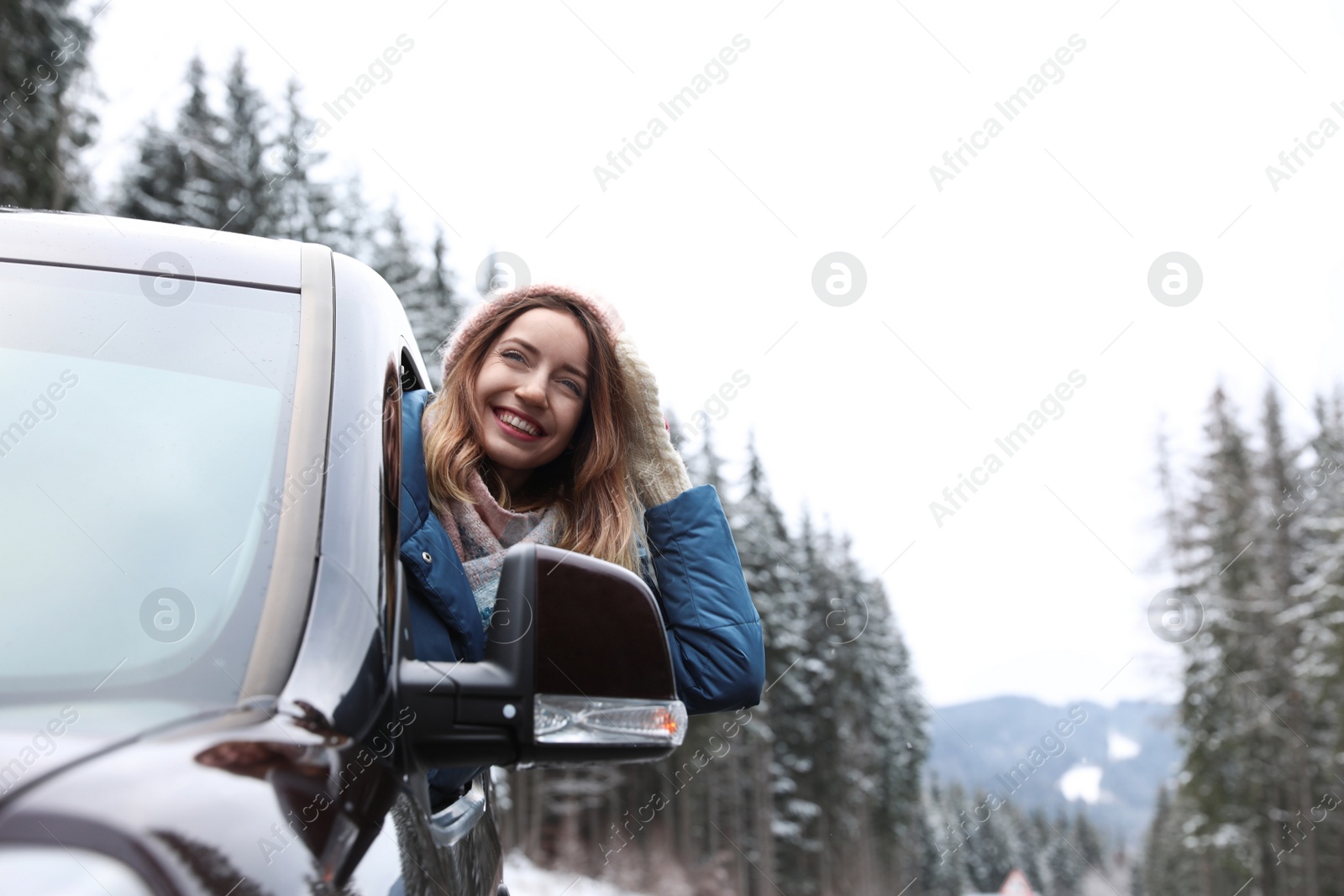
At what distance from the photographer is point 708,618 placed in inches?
102

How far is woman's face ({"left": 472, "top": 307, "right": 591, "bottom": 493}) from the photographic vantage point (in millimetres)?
2826

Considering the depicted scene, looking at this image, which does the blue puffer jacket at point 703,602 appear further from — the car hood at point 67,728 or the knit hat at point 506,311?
the car hood at point 67,728

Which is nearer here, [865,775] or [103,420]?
[103,420]

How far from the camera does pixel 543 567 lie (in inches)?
57.1

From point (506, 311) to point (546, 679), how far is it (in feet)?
5.91

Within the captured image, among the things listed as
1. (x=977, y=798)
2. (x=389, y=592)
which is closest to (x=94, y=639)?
(x=389, y=592)

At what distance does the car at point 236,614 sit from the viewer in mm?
1029

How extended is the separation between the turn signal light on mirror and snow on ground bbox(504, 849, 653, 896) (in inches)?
824

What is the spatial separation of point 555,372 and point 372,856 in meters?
1.80

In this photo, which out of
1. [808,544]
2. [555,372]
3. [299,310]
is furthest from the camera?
[808,544]

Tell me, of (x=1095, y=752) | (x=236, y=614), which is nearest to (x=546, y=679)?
(x=236, y=614)

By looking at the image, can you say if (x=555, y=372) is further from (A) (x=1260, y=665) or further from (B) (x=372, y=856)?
(A) (x=1260, y=665)

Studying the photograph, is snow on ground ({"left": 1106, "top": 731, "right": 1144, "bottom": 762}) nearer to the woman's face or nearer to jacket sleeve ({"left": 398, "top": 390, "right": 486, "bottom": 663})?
the woman's face

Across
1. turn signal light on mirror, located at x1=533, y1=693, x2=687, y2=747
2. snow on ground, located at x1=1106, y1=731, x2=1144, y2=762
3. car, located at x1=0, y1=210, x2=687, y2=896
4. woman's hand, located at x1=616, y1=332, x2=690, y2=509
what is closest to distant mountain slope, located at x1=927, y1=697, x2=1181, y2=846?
snow on ground, located at x1=1106, y1=731, x2=1144, y2=762
